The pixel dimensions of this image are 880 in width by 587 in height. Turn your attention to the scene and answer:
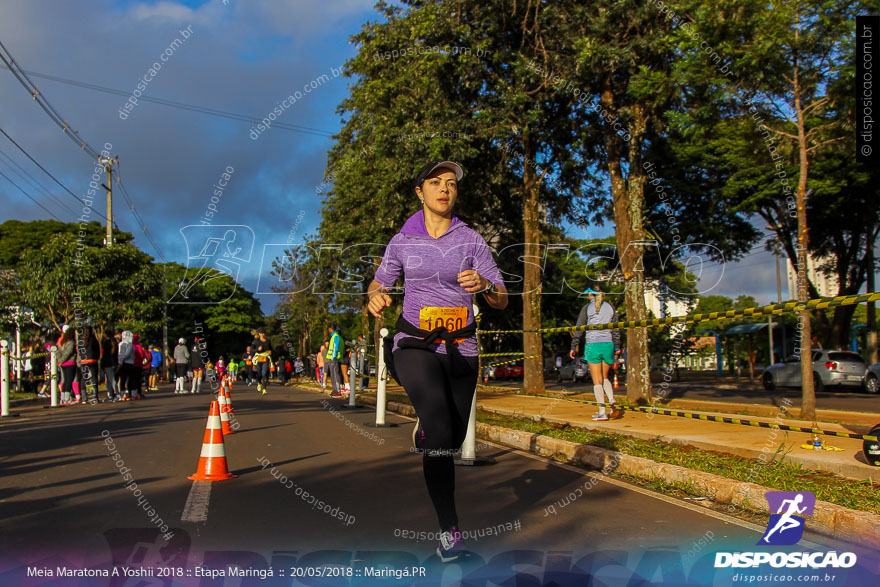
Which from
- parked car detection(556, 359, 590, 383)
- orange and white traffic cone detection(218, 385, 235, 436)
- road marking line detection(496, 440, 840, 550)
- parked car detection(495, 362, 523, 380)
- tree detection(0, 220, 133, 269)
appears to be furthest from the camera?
tree detection(0, 220, 133, 269)

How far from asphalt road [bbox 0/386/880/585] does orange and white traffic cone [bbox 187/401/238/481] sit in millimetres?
129

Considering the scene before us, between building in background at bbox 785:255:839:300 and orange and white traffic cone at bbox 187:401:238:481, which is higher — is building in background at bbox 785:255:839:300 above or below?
above

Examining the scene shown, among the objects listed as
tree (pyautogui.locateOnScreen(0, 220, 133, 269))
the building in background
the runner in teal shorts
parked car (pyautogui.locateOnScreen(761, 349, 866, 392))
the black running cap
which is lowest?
parked car (pyautogui.locateOnScreen(761, 349, 866, 392))

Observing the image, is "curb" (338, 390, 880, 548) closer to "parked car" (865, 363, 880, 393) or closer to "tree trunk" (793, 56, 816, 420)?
"tree trunk" (793, 56, 816, 420)

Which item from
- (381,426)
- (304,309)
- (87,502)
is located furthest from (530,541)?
(304,309)

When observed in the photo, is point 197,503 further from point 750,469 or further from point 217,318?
point 217,318

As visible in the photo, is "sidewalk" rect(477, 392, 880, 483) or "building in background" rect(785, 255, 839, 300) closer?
"sidewalk" rect(477, 392, 880, 483)

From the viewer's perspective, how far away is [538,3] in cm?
1598

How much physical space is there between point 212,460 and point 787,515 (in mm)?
4562

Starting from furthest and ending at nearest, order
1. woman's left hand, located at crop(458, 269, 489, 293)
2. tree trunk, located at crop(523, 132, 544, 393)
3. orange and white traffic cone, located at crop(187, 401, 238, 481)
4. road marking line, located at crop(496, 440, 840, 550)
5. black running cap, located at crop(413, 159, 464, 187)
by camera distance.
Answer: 1. tree trunk, located at crop(523, 132, 544, 393)
2. orange and white traffic cone, located at crop(187, 401, 238, 481)
3. road marking line, located at crop(496, 440, 840, 550)
4. black running cap, located at crop(413, 159, 464, 187)
5. woman's left hand, located at crop(458, 269, 489, 293)

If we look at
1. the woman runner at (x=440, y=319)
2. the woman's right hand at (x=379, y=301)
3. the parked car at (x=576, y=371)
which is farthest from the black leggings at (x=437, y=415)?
the parked car at (x=576, y=371)

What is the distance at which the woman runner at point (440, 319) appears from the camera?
Answer: 3930mm

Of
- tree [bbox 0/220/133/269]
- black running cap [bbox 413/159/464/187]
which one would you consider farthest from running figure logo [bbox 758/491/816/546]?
tree [bbox 0/220/133/269]

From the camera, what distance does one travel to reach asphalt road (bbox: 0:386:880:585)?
3836 millimetres
